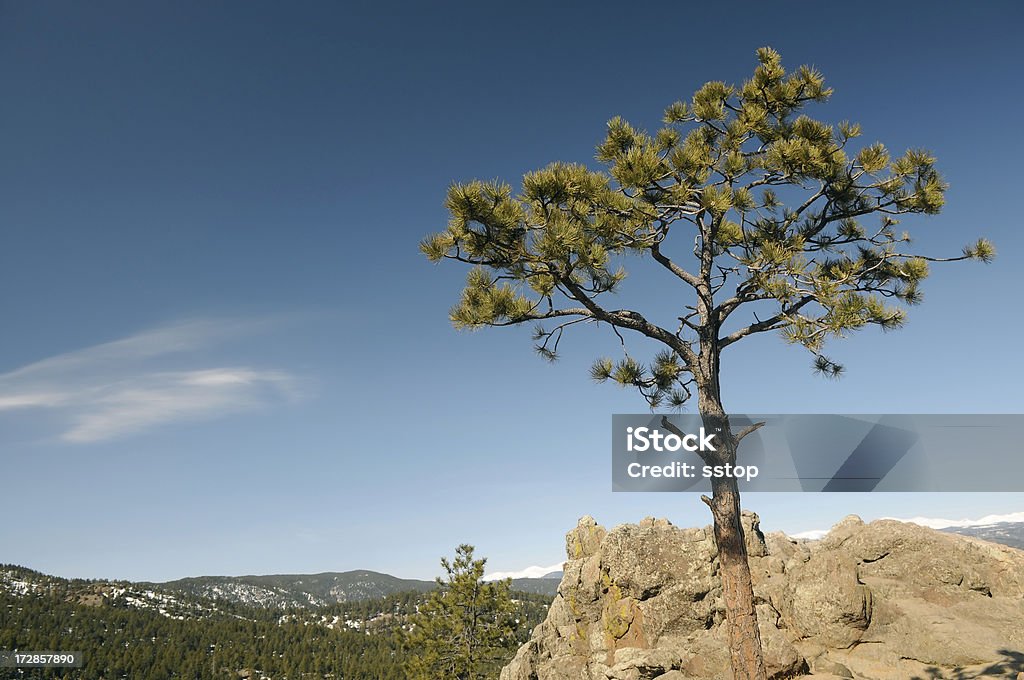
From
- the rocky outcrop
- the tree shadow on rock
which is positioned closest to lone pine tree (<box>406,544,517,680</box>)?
the rocky outcrop

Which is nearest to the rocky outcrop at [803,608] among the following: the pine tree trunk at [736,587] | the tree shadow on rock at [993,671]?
the tree shadow on rock at [993,671]

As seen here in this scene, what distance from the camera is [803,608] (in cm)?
2108

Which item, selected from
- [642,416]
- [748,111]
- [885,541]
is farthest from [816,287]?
[885,541]

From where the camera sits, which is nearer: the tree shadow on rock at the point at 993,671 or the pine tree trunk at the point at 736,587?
the pine tree trunk at the point at 736,587

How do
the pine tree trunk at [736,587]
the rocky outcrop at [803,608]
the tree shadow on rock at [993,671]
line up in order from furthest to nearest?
the rocky outcrop at [803,608] → the tree shadow on rock at [993,671] → the pine tree trunk at [736,587]

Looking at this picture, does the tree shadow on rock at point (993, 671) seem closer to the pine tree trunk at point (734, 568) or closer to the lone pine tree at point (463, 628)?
the pine tree trunk at point (734, 568)

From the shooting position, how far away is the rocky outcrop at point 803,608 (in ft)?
58.7

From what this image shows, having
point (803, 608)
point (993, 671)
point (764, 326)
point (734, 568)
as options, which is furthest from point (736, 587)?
point (803, 608)

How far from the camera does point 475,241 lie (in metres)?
10.7

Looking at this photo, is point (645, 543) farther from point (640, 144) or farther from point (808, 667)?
point (640, 144)

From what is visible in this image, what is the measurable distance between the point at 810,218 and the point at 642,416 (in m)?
5.17

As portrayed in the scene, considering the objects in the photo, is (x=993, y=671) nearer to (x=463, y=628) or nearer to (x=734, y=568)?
(x=734, y=568)

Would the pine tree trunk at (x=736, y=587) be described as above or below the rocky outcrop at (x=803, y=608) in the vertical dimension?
above

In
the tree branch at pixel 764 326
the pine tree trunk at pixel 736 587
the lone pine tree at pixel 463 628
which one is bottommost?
the lone pine tree at pixel 463 628
